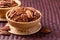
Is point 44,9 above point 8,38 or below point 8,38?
above

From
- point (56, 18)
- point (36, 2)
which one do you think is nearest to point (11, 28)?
point (56, 18)

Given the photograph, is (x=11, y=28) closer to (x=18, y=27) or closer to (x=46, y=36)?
(x=18, y=27)

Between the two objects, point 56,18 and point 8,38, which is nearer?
point 8,38

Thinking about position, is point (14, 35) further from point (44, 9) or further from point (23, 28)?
point (44, 9)

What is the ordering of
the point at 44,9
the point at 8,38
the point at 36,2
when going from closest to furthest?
the point at 8,38
the point at 44,9
the point at 36,2

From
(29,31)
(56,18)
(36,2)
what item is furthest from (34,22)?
(36,2)

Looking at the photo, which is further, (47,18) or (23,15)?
(47,18)

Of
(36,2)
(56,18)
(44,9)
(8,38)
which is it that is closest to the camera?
(8,38)
